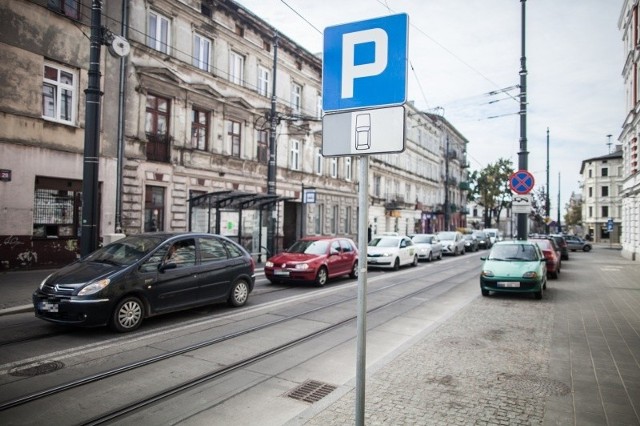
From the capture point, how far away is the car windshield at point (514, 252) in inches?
468

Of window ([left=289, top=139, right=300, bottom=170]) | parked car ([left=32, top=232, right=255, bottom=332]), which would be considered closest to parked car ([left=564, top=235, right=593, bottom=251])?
window ([left=289, top=139, right=300, bottom=170])

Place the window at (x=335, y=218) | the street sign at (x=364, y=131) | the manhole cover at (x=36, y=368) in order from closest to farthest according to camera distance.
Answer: the street sign at (x=364, y=131)
the manhole cover at (x=36, y=368)
the window at (x=335, y=218)

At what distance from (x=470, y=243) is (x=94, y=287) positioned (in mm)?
33001

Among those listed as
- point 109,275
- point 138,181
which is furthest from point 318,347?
point 138,181

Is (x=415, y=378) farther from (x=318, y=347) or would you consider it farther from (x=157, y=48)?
(x=157, y=48)

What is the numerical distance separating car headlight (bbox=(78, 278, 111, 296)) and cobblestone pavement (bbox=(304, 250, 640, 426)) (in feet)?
14.8

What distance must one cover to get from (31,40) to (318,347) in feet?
45.6

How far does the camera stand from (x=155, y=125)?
17.7 m

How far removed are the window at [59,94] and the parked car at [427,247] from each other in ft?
57.4

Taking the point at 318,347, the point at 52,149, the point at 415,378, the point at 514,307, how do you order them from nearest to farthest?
the point at 415,378
the point at 318,347
the point at 514,307
the point at 52,149

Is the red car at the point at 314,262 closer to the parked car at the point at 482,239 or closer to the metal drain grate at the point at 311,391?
the metal drain grate at the point at 311,391

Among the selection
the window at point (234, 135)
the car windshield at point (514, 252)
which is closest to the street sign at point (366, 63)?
the car windshield at point (514, 252)

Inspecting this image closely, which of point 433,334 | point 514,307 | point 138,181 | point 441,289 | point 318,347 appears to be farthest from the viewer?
point 138,181

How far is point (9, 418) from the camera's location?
3.89 m
